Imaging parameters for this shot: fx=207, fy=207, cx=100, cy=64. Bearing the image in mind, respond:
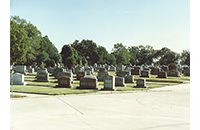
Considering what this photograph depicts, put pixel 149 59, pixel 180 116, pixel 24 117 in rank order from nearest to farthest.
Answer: pixel 24 117 < pixel 180 116 < pixel 149 59

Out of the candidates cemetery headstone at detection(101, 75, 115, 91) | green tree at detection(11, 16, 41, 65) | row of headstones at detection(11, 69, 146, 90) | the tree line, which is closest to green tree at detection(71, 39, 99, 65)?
the tree line

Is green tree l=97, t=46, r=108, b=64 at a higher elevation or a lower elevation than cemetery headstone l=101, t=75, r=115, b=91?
higher

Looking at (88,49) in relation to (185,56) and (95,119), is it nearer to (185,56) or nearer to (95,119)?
(185,56)

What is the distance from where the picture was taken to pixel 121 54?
79.7 metres

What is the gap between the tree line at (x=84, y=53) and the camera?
54688 mm

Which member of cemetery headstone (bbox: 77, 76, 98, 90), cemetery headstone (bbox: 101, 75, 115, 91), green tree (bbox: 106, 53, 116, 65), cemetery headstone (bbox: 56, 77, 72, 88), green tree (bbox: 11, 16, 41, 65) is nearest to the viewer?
cemetery headstone (bbox: 101, 75, 115, 91)

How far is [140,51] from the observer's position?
97688 mm

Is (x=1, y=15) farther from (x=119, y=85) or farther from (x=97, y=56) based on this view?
(x=97, y=56)

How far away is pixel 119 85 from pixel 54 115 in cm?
1186

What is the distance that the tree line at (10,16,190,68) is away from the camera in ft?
179

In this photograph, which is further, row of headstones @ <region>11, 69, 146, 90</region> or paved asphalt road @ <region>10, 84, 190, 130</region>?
row of headstones @ <region>11, 69, 146, 90</region>

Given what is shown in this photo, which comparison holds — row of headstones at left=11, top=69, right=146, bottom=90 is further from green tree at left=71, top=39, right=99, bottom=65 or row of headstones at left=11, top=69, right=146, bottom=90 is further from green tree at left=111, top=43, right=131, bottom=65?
green tree at left=71, top=39, right=99, bottom=65

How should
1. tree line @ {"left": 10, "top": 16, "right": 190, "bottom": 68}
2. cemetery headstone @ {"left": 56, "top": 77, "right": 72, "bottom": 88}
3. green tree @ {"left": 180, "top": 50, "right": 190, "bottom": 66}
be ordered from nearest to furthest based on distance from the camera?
1. cemetery headstone @ {"left": 56, "top": 77, "right": 72, "bottom": 88}
2. tree line @ {"left": 10, "top": 16, "right": 190, "bottom": 68}
3. green tree @ {"left": 180, "top": 50, "right": 190, "bottom": 66}

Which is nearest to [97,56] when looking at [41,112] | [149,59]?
[149,59]
